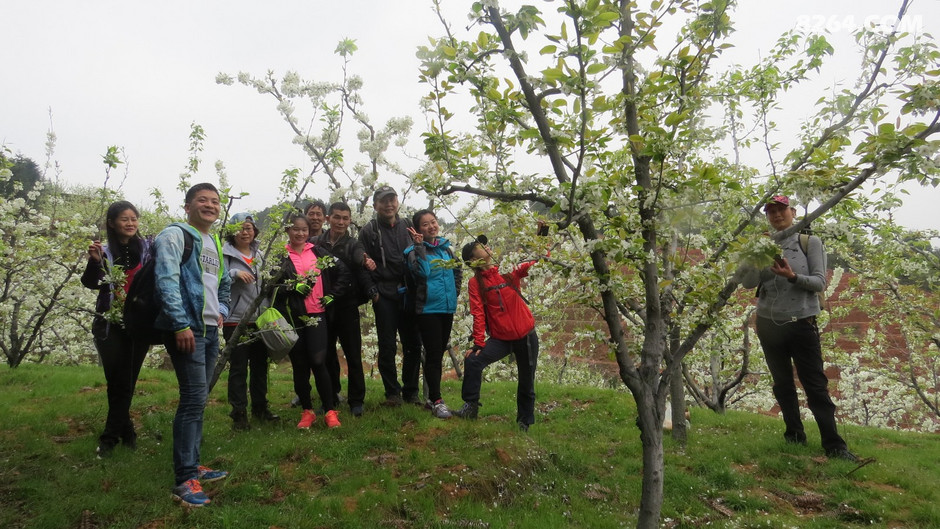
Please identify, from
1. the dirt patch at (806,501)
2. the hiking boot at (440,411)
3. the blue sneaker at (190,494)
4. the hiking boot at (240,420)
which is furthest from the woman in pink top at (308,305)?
the dirt patch at (806,501)

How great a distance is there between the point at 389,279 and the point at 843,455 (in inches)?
194

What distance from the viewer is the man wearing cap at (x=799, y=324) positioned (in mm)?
4945

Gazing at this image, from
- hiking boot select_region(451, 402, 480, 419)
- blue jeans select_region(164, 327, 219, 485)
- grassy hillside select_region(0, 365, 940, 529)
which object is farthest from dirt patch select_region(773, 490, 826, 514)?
blue jeans select_region(164, 327, 219, 485)

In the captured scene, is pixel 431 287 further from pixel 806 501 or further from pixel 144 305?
pixel 806 501

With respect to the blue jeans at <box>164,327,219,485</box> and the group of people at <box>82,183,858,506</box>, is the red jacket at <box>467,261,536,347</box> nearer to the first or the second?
the group of people at <box>82,183,858,506</box>

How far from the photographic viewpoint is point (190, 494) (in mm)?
3740

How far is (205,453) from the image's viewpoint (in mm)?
4781

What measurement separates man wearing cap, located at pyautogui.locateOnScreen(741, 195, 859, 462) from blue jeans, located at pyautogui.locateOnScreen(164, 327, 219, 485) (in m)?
4.95

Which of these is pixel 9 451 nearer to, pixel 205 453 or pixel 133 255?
pixel 205 453

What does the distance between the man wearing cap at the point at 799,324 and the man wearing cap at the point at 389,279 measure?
368 centimetres

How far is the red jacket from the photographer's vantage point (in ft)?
17.1

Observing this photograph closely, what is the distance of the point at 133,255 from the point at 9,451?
7.10 ft

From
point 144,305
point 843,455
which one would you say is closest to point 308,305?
point 144,305

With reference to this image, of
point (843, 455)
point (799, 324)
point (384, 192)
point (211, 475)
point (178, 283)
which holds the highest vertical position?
point (384, 192)
